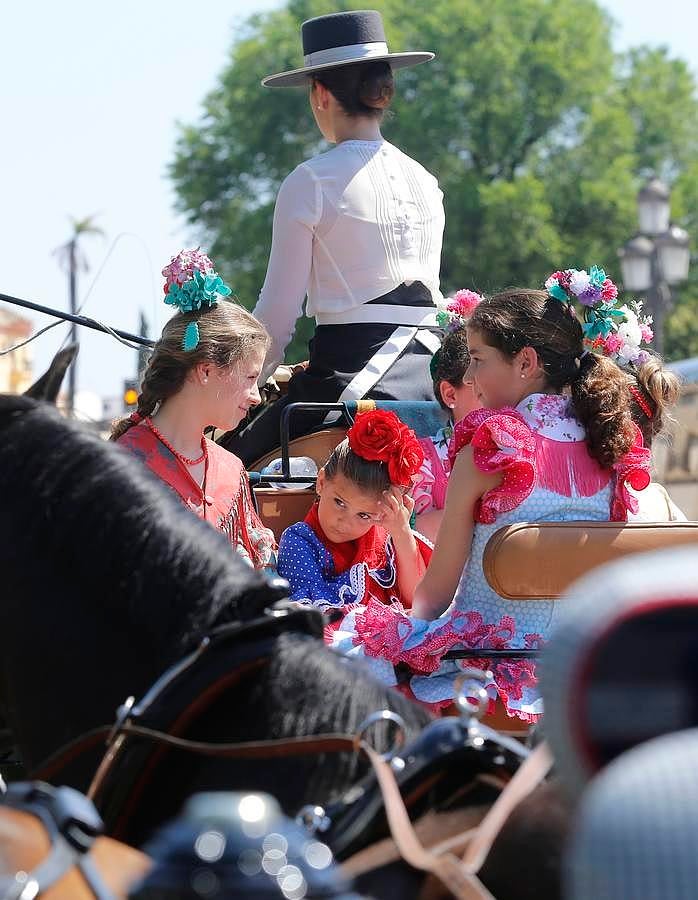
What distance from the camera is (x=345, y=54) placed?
482cm

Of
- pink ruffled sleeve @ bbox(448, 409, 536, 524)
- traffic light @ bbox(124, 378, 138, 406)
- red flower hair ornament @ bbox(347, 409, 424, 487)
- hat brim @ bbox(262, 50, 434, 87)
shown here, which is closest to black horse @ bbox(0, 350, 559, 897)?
pink ruffled sleeve @ bbox(448, 409, 536, 524)

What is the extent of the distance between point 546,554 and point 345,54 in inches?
86.4

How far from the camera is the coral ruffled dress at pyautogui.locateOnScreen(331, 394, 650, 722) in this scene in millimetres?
3449

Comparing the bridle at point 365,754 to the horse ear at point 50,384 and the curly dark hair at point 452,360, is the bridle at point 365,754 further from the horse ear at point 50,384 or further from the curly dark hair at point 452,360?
the curly dark hair at point 452,360

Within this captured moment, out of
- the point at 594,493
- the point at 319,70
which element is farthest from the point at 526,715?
the point at 319,70

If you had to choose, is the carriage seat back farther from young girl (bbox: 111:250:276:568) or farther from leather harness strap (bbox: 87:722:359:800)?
leather harness strap (bbox: 87:722:359:800)

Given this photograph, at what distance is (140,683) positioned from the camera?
2.03 m

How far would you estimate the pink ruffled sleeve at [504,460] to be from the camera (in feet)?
11.5

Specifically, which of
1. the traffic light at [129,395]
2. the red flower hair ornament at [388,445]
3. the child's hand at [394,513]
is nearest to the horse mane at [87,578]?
the red flower hair ornament at [388,445]

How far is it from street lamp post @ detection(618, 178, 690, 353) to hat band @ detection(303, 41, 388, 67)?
9259 millimetres

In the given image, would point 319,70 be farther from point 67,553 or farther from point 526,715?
point 67,553

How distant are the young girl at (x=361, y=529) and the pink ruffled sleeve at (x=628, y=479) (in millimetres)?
550

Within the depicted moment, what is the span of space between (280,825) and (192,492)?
2.74 metres

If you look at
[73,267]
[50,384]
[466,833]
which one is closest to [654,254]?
[73,267]
